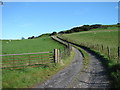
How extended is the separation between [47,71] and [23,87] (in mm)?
3776

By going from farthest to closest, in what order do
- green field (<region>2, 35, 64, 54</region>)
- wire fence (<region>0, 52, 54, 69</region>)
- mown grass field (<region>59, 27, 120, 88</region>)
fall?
green field (<region>2, 35, 64, 54</region>) < wire fence (<region>0, 52, 54, 69</region>) < mown grass field (<region>59, 27, 120, 88</region>)

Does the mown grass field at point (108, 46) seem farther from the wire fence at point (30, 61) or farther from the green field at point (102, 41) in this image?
the wire fence at point (30, 61)

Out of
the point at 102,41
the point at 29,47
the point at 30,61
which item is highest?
the point at 102,41

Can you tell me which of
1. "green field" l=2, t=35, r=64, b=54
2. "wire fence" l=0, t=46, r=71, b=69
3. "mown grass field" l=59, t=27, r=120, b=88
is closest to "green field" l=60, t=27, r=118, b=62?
"mown grass field" l=59, t=27, r=120, b=88

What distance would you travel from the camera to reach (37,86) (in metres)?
8.61

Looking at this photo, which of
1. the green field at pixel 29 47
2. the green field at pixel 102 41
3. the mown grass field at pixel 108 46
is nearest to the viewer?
the mown grass field at pixel 108 46

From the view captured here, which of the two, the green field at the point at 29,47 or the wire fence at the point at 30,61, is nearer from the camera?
the wire fence at the point at 30,61

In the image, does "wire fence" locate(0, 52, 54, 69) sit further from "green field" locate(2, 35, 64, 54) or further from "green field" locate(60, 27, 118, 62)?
"green field" locate(2, 35, 64, 54)

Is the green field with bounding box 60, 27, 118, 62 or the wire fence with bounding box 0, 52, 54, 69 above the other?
the green field with bounding box 60, 27, 118, 62

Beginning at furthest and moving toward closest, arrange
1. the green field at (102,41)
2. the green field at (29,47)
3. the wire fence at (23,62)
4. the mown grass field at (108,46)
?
the green field at (29,47) → the green field at (102,41) → the wire fence at (23,62) → the mown grass field at (108,46)

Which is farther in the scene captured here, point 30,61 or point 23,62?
point 30,61

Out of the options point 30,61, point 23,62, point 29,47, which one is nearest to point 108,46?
point 29,47

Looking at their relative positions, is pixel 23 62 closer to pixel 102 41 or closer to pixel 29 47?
pixel 29 47

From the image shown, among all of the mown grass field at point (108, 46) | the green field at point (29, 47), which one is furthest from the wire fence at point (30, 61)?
the green field at point (29, 47)
